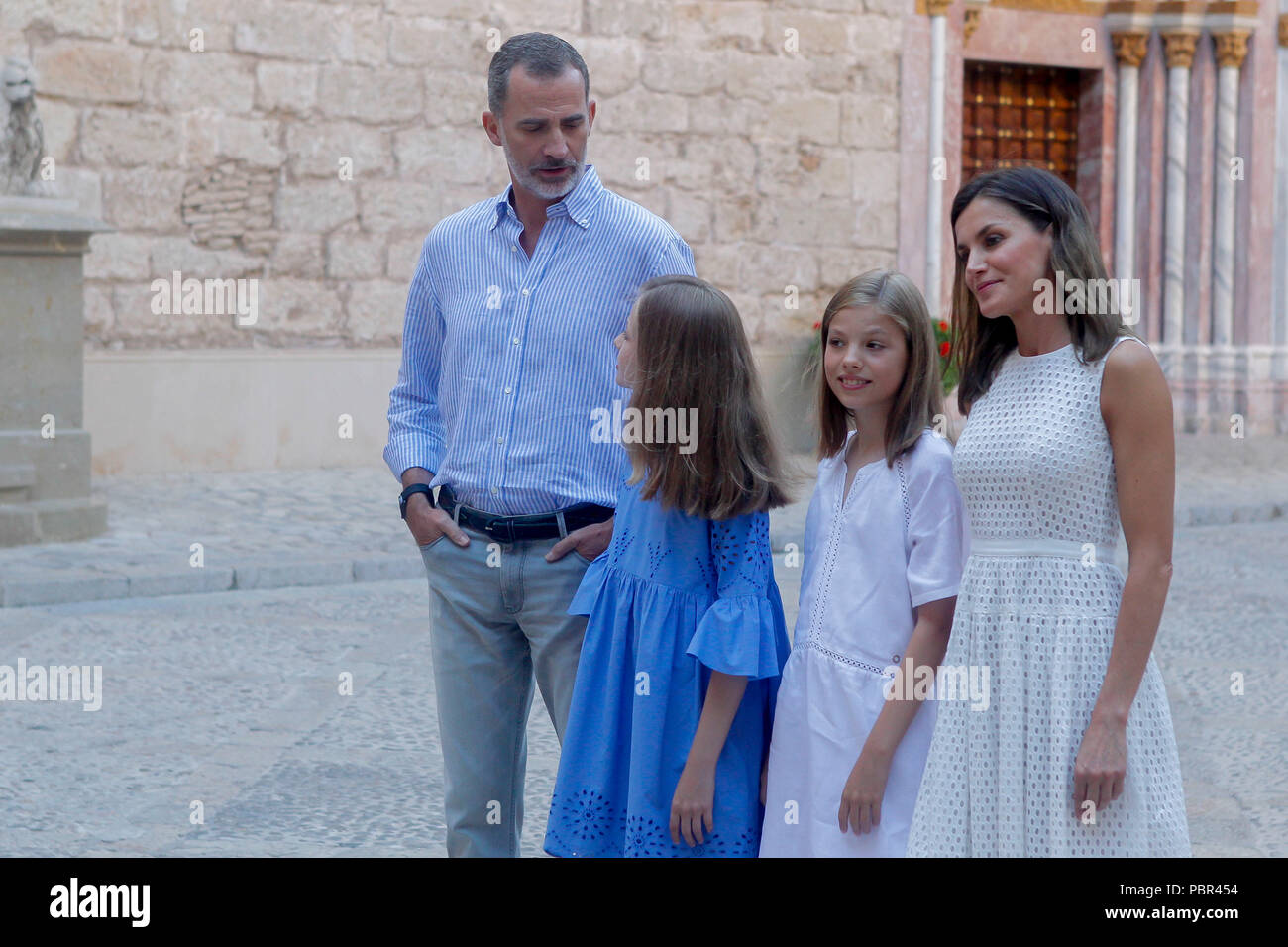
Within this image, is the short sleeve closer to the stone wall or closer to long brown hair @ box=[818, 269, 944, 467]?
long brown hair @ box=[818, 269, 944, 467]

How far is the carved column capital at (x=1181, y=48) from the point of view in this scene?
52.6 ft

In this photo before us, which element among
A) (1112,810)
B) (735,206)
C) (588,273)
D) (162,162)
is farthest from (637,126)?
(1112,810)

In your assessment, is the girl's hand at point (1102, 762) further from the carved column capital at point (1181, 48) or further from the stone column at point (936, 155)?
the carved column capital at point (1181, 48)

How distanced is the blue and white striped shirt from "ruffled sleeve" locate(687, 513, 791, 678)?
1.20 ft

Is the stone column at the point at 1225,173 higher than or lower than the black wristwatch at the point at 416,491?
higher

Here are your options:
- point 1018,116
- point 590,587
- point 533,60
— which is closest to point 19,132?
point 533,60

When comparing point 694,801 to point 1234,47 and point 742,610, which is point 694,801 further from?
point 1234,47

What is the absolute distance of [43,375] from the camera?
29.8ft

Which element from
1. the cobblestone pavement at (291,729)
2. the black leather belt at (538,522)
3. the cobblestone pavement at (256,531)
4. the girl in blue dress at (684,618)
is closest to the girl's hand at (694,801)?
the girl in blue dress at (684,618)

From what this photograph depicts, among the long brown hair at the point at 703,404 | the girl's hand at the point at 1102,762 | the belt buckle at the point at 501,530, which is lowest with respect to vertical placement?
the girl's hand at the point at 1102,762

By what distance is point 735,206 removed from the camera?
46.5ft

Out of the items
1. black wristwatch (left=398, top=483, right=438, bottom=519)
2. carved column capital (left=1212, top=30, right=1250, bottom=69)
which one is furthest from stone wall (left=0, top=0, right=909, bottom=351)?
black wristwatch (left=398, top=483, right=438, bottom=519)

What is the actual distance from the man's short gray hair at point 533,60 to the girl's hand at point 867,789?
4.26ft
